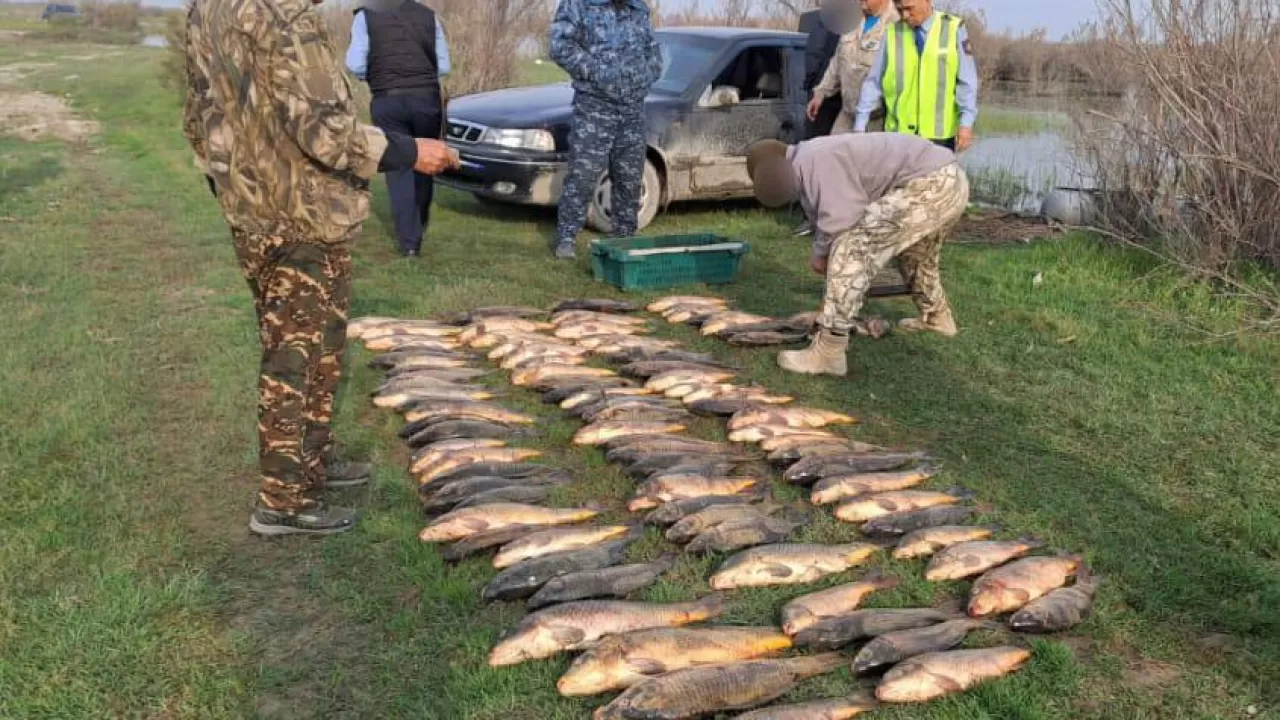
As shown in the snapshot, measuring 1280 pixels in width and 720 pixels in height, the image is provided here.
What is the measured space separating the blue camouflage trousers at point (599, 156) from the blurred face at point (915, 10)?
262 centimetres

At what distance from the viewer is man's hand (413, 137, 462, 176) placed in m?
4.16

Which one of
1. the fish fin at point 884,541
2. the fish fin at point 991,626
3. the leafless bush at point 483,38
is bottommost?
the fish fin at point 991,626

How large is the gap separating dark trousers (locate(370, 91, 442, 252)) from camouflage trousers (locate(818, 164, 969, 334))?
4.18m

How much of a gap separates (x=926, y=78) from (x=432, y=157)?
181 inches

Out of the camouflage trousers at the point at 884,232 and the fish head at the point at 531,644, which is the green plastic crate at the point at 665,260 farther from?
the fish head at the point at 531,644

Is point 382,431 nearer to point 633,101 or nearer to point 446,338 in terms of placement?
point 446,338

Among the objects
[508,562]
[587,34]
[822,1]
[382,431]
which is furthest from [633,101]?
[508,562]

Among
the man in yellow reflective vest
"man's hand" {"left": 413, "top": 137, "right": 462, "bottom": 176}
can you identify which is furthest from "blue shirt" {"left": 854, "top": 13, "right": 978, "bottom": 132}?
"man's hand" {"left": 413, "top": 137, "right": 462, "bottom": 176}

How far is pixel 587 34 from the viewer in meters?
8.88

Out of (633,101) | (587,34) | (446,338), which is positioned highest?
Result: (587,34)

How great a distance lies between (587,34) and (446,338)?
331 centimetres

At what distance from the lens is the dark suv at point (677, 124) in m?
10.5

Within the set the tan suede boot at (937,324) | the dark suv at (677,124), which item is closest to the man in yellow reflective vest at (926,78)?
the tan suede boot at (937,324)

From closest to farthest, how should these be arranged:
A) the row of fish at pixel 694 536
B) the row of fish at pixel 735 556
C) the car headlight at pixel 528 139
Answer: the row of fish at pixel 735 556 < the row of fish at pixel 694 536 < the car headlight at pixel 528 139
